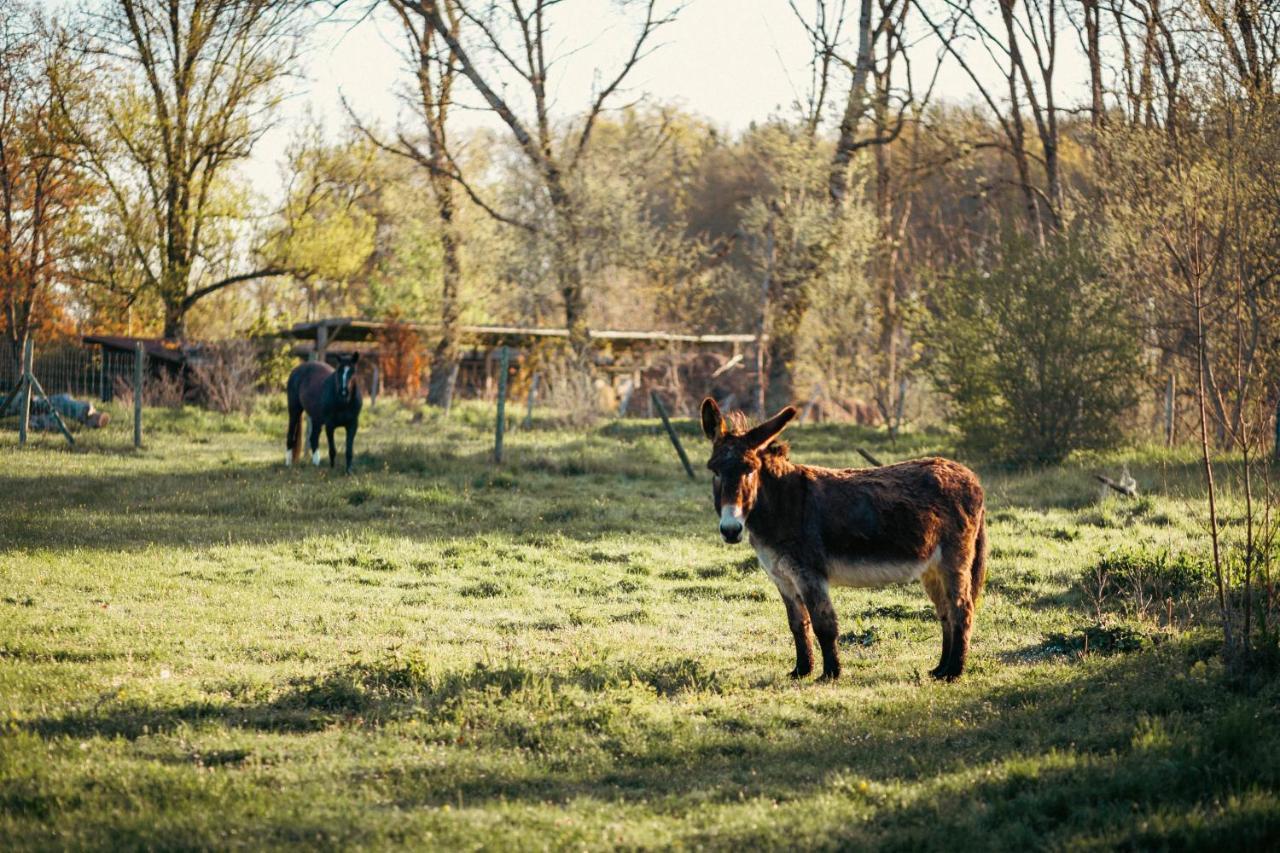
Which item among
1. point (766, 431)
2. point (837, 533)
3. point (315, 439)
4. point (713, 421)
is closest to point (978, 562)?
point (837, 533)

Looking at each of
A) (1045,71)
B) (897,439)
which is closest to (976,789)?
(897,439)

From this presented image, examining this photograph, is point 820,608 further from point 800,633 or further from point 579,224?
point 579,224

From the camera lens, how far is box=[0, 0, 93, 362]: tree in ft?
115

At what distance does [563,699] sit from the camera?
25.4 feet

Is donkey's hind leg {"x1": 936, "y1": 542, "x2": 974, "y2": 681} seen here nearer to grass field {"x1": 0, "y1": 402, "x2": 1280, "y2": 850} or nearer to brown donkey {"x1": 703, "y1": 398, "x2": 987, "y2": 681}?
brown donkey {"x1": 703, "y1": 398, "x2": 987, "y2": 681}

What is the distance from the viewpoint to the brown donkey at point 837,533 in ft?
27.7

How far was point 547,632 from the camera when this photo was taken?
10523 millimetres

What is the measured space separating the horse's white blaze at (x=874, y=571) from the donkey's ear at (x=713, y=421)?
1.20 meters

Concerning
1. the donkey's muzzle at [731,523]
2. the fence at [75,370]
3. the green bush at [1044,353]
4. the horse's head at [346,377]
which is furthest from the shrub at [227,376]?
the donkey's muzzle at [731,523]

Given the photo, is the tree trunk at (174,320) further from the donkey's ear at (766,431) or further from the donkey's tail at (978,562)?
the donkey's tail at (978,562)

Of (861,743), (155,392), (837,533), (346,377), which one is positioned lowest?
(861,743)

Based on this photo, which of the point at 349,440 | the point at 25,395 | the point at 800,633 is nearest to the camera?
the point at 800,633

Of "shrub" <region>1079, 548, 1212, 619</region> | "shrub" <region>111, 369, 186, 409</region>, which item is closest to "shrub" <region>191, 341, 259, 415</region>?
"shrub" <region>111, 369, 186, 409</region>

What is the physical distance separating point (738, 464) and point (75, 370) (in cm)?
3102
